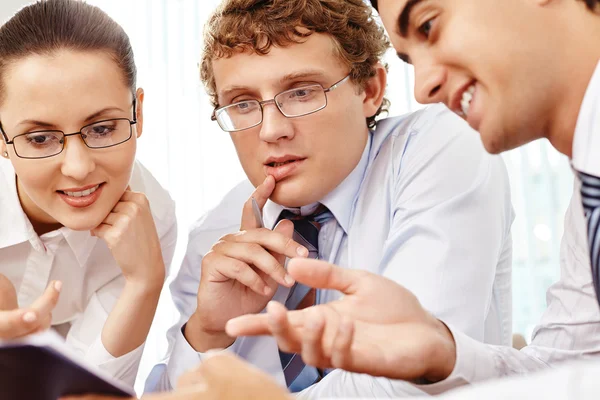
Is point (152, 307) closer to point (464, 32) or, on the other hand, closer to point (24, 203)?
point (24, 203)

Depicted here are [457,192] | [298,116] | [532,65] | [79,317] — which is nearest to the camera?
[532,65]

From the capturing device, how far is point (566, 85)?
1.17m

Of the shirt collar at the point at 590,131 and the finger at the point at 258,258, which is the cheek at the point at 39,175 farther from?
the shirt collar at the point at 590,131

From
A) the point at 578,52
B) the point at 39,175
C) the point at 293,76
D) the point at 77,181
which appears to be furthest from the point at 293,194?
the point at 578,52

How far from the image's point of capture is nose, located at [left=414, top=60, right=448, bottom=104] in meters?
1.26

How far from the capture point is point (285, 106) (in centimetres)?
182

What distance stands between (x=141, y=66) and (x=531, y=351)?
13.4 ft

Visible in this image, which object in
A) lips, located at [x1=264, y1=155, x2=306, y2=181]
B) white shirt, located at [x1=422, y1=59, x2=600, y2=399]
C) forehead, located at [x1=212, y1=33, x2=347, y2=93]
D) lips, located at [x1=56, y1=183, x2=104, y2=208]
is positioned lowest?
white shirt, located at [x1=422, y1=59, x2=600, y2=399]

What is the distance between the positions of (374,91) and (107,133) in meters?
0.86

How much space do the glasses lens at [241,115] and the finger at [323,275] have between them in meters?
0.87

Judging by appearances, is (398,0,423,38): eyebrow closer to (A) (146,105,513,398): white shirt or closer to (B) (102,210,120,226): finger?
(A) (146,105,513,398): white shirt

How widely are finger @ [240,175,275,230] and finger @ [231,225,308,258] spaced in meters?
0.08

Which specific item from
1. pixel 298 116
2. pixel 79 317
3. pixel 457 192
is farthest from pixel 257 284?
pixel 79 317

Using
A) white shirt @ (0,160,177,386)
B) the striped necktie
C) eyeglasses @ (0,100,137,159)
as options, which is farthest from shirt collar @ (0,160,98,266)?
the striped necktie
